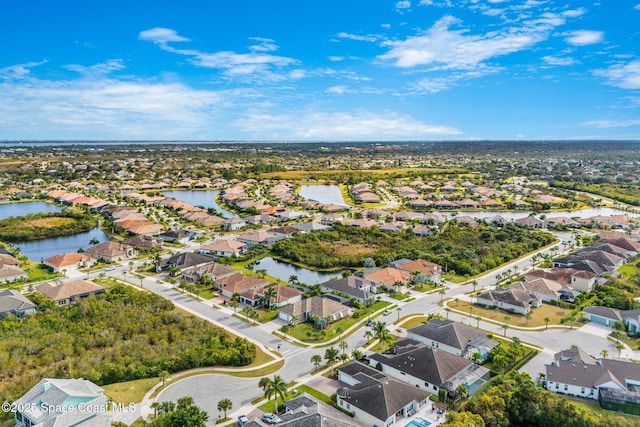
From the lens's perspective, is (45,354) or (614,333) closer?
(45,354)

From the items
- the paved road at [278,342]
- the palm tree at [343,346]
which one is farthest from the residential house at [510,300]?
the palm tree at [343,346]

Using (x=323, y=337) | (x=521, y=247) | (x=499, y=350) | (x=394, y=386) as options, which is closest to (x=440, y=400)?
(x=394, y=386)

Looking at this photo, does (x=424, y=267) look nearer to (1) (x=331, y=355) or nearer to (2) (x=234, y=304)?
(2) (x=234, y=304)

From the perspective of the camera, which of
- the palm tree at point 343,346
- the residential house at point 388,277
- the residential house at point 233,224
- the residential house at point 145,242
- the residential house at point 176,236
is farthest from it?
the residential house at point 233,224

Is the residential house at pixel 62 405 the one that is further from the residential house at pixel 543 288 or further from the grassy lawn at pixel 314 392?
the residential house at pixel 543 288

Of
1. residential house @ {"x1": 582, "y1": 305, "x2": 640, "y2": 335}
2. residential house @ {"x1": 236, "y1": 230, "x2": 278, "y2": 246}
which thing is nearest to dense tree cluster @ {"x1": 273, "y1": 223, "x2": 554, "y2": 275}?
residential house @ {"x1": 236, "y1": 230, "x2": 278, "y2": 246}

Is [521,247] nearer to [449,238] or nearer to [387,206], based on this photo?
[449,238]

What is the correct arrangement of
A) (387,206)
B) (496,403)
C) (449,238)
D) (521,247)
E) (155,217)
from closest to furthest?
(496,403)
(521,247)
(449,238)
(155,217)
(387,206)
